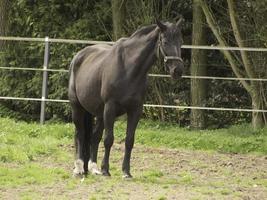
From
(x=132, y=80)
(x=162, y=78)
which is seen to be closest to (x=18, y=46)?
(x=162, y=78)

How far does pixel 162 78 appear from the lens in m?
15.0

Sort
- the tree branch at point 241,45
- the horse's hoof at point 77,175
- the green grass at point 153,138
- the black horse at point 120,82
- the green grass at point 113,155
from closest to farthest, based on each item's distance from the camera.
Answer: the green grass at point 113,155, the black horse at point 120,82, the horse's hoof at point 77,175, the green grass at point 153,138, the tree branch at point 241,45

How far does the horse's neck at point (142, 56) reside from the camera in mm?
8125

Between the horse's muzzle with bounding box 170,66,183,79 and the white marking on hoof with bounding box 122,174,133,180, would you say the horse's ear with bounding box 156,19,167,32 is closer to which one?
the horse's muzzle with bounding box 170,66,183,79

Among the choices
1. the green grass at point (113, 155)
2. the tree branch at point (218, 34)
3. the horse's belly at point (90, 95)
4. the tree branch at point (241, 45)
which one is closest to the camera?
the green grass at point (113, 155)

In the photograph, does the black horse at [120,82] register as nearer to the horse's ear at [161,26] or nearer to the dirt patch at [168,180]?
the horse's ear at [161,26]

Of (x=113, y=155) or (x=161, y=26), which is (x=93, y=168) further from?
(x=161, y=26)

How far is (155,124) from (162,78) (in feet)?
3.59

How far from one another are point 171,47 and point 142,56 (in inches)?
20.1

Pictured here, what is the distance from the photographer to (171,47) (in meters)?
7.76

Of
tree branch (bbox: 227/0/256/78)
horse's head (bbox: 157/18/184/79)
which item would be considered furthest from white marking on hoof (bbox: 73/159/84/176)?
tree branch (bbox: 227/0/256/78)

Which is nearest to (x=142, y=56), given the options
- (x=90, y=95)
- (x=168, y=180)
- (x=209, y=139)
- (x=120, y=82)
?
(x=120, y=82)

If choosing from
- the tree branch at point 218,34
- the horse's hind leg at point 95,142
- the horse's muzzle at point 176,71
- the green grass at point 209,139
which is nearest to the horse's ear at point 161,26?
the horse's muzzle at point 176,71

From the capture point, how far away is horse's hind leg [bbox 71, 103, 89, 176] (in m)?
8.49
